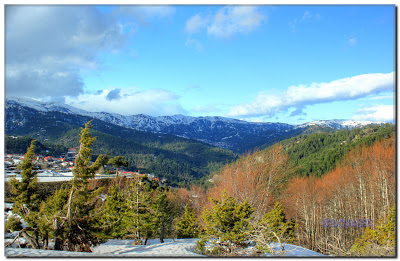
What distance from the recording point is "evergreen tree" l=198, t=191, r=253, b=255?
29.0 feet

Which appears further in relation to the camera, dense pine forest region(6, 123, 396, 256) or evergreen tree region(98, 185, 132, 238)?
evergreen tree region(98, 185, 132, 238)

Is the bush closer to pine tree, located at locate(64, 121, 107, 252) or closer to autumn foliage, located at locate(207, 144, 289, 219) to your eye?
pine tree, located at locate(64, 121, 107, 252)

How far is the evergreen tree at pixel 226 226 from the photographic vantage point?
29.0ft

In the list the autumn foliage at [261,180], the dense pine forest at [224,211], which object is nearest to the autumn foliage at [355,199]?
the dense pine forest at [224,211]

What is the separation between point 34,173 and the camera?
521 inches

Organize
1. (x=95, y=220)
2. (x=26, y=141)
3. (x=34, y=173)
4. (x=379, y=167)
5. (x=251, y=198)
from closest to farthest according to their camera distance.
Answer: (x=95, y=220) < (x=34, y=173) < (x=251, y=198) < (x=379, y=167) < (x=26, y=141)

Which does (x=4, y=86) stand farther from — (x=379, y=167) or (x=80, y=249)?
(x=379, y=167)

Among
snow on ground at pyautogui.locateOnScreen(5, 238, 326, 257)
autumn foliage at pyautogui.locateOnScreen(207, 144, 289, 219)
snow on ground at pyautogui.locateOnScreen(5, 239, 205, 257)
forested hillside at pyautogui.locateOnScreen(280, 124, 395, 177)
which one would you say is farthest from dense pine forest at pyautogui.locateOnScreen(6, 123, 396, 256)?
forested hillside at pyautogui.locateOnScreen(280, 124, 395, 177)

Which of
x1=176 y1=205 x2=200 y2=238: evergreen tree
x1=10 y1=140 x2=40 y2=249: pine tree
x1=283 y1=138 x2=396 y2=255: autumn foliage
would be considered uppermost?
x1=10 y1=140 x2=40 y2=249: pine tree

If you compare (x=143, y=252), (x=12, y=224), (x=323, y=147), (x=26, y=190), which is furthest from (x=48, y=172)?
(x=323, y=147)

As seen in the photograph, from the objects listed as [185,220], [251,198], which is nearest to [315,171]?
[185,220]

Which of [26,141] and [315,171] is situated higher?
[26,141]

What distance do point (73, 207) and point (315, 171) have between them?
231ft

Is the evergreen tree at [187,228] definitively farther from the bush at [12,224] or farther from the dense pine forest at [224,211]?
the bush at [12,224]
